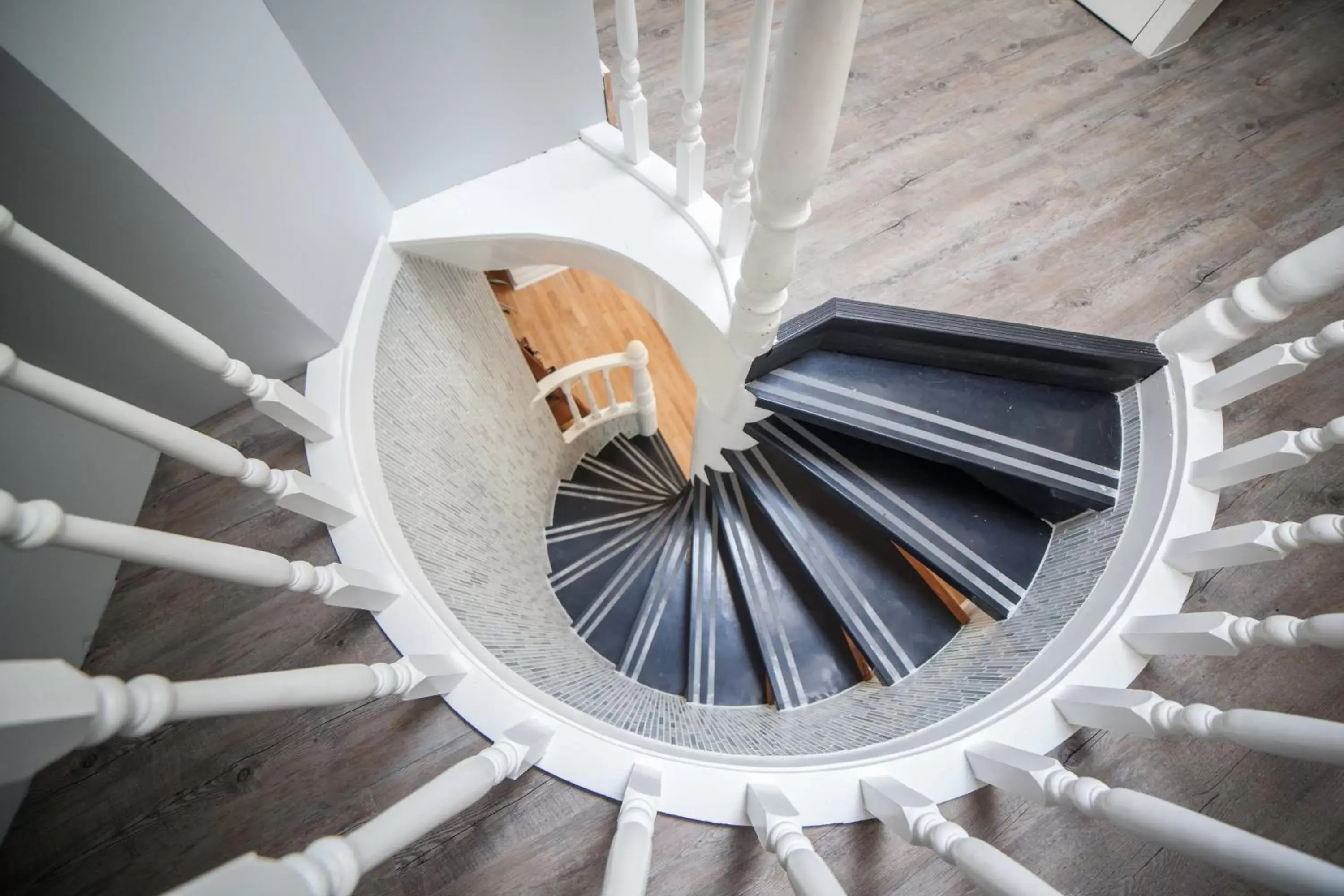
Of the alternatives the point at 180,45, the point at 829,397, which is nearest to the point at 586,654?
the point at 829,397

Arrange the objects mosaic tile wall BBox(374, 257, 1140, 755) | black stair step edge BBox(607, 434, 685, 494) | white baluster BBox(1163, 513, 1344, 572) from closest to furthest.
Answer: white baluster BBox(1163, 513, 1344, 572) < mosaic tile wall BBox(374, 257, 1140, 755) < black stair step edge BBox(607, 434, 685, 494)

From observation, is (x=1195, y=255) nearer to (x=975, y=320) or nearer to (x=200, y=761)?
(x=975, y=320)

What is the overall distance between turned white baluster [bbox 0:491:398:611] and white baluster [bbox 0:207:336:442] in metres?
0.31

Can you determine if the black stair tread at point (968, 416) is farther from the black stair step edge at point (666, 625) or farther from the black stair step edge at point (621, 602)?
the black stair step edge at point (621, 602)

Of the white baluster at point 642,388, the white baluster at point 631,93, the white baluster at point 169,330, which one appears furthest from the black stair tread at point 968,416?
the white baluster at point 642,388

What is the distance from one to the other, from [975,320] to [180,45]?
72.8 inches

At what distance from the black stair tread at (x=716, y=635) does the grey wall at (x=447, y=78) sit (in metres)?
1.52

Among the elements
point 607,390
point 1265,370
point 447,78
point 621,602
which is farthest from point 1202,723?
point 607,390

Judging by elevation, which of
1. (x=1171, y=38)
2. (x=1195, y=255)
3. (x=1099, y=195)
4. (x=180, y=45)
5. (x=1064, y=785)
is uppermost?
(x=180, y=45)

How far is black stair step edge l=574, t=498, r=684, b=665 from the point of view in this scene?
289cm

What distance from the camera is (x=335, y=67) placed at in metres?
1.48

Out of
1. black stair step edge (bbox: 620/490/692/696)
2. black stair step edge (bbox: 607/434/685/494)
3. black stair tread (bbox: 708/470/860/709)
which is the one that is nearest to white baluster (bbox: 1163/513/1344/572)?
black stair tread (bbox: 708/470/860/709)

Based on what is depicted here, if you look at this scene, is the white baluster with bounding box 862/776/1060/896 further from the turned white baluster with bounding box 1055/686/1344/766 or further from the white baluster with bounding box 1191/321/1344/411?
the white baluster with bounding box 1191/321/1344/411

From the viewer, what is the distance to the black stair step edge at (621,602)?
2.89m
